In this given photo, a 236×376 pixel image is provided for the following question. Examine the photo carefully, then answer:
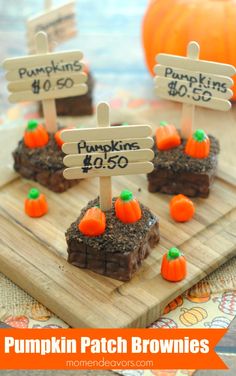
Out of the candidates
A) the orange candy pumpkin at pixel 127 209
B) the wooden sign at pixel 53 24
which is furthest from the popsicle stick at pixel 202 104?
the wooden sign at pixel 53 24

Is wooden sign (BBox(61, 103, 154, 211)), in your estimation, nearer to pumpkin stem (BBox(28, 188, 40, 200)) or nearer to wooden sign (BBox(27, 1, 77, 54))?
pumpkin stem (BBox(28, 188, 40, 200))

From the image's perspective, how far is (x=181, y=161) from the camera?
3.32 metres

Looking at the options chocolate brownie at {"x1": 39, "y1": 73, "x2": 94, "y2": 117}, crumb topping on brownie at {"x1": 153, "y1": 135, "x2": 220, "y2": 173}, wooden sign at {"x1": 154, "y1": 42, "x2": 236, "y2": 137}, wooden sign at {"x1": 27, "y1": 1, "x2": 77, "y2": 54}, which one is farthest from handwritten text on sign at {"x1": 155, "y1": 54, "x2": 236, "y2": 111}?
wooden sign at {"x1": 27, "y1": 1, "x2": 77, "y2": 54}

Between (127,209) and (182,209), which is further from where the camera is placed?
(182,209)

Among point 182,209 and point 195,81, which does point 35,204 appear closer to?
point 182,209

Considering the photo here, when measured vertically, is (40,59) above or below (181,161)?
above

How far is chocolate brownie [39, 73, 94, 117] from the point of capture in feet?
13.3

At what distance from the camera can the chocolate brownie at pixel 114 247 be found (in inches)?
111

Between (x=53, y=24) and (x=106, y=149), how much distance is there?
1.58 meters

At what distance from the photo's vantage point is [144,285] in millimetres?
2854

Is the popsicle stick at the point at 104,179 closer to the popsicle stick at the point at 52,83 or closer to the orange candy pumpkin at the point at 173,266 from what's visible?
the orange candy pumpkin at the point at 173,266

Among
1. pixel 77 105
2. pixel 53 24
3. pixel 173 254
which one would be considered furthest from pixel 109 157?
pixel 53 24

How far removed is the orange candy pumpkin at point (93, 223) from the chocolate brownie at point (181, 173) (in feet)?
1.92

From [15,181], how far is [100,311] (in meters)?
1.07
